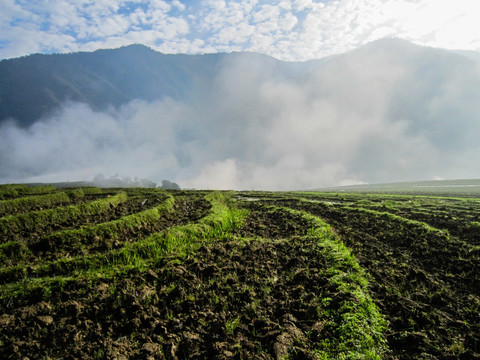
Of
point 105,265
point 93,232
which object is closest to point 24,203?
point 93,232

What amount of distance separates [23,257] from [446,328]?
16.7 meters

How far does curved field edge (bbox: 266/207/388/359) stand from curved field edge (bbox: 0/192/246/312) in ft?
21.8

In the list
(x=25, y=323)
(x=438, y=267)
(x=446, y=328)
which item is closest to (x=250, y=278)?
(x=446, y=328)

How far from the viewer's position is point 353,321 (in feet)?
21.0

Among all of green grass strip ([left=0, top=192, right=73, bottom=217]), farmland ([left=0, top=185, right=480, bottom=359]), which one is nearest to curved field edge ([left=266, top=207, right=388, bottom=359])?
farmland ([left=0, top=185, right=480, bottom=359])

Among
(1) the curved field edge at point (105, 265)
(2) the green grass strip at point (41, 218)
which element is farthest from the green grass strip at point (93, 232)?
(2) the green grass strip at point (41, 218)

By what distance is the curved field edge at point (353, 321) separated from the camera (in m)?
5.68

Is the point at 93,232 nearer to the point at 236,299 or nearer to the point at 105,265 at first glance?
the point at 105,265

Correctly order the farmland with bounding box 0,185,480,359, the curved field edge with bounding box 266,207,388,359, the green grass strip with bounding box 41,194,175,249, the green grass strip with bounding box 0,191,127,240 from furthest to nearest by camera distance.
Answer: the green grass strip with bounding box 0,191,127,240
the green grass strip with bounding box 41,194,175,249
the farmland with bounding box 0,185,480,359
the curved field edge with bounding box 266,207,388,359

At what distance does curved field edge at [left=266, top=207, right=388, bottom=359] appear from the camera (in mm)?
5676

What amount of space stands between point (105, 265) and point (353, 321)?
9.70 meters

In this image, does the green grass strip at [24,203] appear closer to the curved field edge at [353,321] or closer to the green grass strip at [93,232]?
the green grass strip at [93,232]

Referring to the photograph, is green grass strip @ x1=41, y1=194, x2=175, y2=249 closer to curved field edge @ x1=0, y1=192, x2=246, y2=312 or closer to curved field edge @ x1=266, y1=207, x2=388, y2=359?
curved field edge @ x1=0, y1=192, x2=246, y2=312

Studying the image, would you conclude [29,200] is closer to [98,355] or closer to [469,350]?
[98,355]
